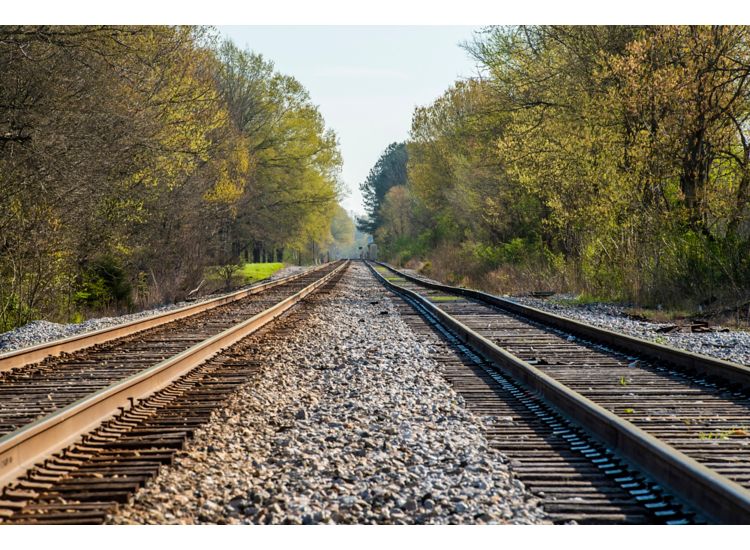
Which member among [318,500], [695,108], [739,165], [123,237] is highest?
[695,108]

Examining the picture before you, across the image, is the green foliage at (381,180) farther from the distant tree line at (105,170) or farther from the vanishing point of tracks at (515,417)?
the vanishing point of tracks at (515,417)

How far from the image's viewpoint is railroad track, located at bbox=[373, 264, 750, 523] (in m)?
4.11

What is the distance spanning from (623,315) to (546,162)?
23.3 feet

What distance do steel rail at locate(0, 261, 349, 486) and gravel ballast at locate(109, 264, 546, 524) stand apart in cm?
77

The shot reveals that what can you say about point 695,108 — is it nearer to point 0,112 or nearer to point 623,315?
point 623,315

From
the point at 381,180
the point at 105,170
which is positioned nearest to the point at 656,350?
the point at 105,170

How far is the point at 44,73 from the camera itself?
16500 mm

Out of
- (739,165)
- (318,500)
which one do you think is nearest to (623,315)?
(739,165)

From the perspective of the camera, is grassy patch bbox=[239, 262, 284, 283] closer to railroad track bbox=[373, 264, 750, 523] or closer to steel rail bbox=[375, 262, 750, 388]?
steel rail bbox=[375, 262, 750, 388]

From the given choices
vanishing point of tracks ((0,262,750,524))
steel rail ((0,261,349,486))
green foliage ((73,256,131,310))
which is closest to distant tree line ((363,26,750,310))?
vanishing point of tracks ((0,262,750,524))

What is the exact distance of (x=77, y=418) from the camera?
5.58 meters

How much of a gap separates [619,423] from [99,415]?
12.0 feet

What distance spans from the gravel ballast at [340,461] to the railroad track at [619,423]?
29cm
